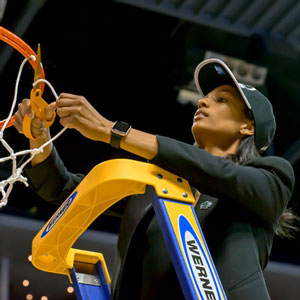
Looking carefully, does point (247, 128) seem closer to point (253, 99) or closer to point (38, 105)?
point (253, 99)

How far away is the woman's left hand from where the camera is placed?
1380 millimetres

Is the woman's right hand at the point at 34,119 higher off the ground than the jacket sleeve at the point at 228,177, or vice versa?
the jacket sleeve at the point at 228,177

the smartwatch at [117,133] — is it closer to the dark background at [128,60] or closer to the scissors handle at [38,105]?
the scissors handle at [38,105]

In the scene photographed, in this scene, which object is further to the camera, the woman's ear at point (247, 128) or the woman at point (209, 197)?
the woman's ear at point (247, 128)

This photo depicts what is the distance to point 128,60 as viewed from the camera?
343cm

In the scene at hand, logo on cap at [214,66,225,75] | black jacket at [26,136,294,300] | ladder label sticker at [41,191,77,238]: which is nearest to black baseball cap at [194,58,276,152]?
logo on cap at [214,66,225,75]

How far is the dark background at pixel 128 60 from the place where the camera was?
127 inches

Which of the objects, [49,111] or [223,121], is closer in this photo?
[49,111]

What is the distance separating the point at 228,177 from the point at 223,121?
375mm

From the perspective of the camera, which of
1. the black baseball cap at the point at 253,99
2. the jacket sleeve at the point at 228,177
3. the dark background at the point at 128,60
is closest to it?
the jacket sleeve at the point at 228,177

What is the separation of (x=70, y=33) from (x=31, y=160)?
167 cm

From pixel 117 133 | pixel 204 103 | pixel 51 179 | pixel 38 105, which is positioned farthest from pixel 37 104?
pixel 204 103

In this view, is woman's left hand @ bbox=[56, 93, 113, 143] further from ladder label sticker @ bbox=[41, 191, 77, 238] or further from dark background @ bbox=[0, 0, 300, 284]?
dark background @ bbox=[0, 0, 300, 284]

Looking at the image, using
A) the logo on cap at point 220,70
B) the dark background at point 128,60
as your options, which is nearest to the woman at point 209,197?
the logo on cap at point 220,70
